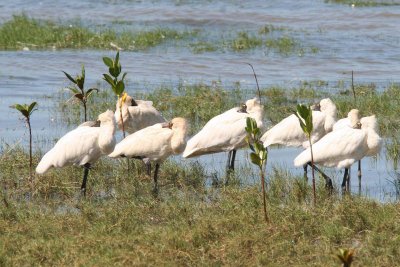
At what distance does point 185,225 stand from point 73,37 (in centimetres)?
1459

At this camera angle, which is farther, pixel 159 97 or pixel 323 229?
pixel 159 97

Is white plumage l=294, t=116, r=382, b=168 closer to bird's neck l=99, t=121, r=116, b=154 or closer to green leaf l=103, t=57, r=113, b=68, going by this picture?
bird's neck l=99, t=121, r=116, b=154

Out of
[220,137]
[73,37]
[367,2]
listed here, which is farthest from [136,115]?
[367,2]

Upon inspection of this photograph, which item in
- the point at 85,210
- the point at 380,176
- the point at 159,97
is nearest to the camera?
the point at 85,210

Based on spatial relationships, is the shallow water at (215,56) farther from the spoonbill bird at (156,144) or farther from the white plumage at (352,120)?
the spoonbill bird at (156,144)

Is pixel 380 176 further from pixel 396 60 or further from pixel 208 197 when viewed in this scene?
pixel 396 60

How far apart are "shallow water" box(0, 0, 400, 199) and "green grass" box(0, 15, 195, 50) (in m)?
0.62

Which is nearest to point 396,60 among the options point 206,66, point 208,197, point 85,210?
point 206,66

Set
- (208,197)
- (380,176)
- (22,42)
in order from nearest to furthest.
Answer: (208,197) < (380,176) < (22,42)

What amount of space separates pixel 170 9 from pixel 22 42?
25.8 ft

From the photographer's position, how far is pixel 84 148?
379 inches

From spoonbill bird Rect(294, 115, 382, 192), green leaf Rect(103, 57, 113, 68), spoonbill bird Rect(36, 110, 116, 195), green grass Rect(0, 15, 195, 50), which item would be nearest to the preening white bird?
green leaf Rect(103, 57, 113, 68)

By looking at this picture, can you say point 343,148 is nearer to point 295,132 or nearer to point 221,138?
point 295,132

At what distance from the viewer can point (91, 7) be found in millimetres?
29438
